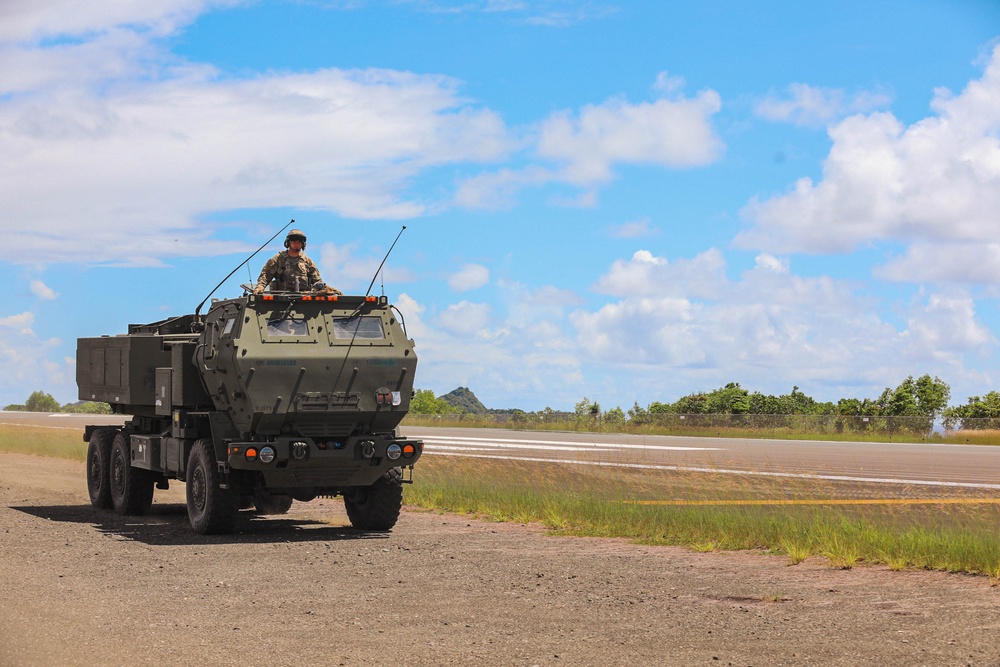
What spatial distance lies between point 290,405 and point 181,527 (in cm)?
313

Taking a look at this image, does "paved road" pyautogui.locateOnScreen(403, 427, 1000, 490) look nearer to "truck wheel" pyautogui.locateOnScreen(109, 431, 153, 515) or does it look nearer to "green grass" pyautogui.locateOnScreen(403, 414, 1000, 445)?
"green grass" pyautogui.locateOnScreen(403, 414, 1000, 445)

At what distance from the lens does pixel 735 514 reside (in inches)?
617

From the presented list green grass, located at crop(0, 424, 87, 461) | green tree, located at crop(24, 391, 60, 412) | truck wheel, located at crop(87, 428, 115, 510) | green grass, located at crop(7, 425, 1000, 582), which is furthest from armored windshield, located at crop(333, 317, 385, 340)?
green tree, located at crop(24, 391, 60, 412)

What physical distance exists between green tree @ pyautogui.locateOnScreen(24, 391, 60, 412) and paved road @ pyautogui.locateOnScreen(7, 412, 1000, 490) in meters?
72.8

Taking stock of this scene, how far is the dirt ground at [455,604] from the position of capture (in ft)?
26.4

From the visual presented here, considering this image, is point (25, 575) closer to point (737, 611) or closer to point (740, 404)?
point (737, 611)

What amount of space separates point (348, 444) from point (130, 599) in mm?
4918

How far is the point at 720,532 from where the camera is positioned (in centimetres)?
1452

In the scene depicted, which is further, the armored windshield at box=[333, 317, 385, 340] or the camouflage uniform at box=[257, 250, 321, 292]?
the camouflage uniform at box=[257, 250, 321, 292]

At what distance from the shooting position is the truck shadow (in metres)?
14.7

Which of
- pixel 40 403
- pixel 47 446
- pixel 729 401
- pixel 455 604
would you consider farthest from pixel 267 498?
pixel 40 403

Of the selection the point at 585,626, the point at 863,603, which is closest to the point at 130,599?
the point at 585,626

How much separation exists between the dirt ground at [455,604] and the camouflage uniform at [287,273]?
3280mm

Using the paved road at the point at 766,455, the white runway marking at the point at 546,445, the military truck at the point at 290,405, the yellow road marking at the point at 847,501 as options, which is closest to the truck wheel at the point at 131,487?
the military truck at the point at 290,405
